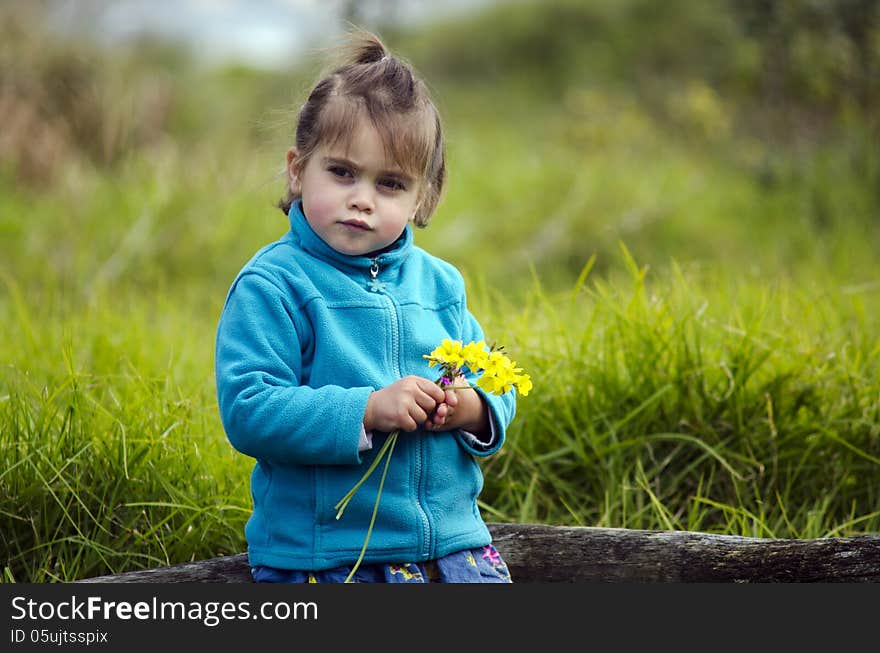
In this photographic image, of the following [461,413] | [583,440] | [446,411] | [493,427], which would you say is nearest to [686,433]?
[583,440]

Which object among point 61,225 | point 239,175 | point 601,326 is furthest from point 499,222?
point 601,326

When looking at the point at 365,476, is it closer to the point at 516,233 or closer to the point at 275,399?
the point at 275,399

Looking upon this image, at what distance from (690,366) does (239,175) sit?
424 cm

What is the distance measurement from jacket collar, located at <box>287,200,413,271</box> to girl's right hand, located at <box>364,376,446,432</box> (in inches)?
12.6

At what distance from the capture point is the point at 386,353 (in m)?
2.14

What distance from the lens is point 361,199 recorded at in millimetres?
2094

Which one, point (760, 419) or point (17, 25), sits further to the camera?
point (17, 25)

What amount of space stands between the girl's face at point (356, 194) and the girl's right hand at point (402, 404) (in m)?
0.35

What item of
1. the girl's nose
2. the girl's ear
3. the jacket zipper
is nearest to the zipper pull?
the jacket zipper

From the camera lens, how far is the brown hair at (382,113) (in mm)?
2115

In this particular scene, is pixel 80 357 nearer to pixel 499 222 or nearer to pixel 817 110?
pixel 499 222

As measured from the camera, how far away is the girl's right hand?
6.36 feet

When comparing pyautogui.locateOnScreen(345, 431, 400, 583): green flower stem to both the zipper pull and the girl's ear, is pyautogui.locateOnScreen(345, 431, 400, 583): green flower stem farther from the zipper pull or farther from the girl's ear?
the girl's ear

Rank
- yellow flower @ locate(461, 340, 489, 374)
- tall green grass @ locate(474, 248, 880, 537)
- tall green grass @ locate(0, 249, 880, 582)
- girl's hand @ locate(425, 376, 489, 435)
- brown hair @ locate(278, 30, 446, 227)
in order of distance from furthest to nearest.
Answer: tall green grass @ locate(474, 248, 880, 537), tall green grass @ locate(0, 249, 880, 582), brown hair @ locate(278, 30, 446, 227), girl's hand @ locate(425, 376, 489, 435), yellow flower @ locate(461, 340, 489, 374)
